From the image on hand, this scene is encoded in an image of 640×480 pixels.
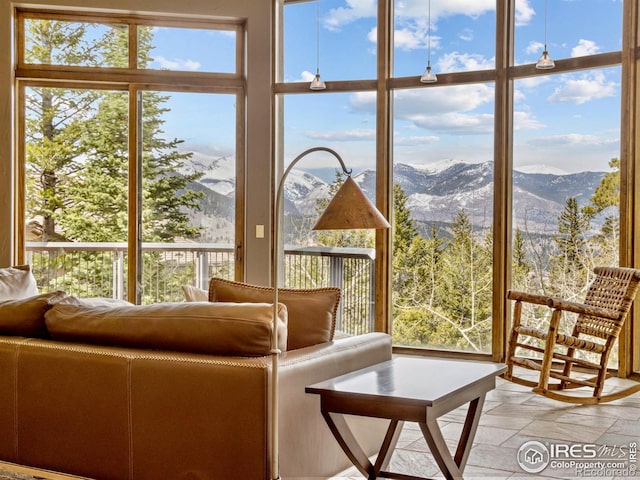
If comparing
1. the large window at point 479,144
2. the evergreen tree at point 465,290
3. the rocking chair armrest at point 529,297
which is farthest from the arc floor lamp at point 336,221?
A: the evergreen tree at point 465,290

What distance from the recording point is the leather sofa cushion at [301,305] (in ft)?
10.4

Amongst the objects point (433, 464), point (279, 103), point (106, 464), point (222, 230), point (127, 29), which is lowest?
point (433, 464)

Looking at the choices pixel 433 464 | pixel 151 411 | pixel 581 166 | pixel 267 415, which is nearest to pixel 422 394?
A: pixel 267 415

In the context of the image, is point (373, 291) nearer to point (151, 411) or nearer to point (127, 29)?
point (127, 29)

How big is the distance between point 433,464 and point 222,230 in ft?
13.2

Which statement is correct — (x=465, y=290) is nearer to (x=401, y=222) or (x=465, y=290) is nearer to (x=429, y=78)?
(x=401, y=222)

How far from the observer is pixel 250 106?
7.08 metres

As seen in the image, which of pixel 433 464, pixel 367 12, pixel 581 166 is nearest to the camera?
pixel 433 464

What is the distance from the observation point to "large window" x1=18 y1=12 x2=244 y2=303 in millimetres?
6902

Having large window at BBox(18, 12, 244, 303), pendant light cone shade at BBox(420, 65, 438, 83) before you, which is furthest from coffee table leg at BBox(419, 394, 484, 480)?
large window at BBox(18, 12, 244, 303)

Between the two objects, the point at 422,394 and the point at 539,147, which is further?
the point at 539,147

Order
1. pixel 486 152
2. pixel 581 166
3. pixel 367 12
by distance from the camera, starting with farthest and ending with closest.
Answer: pixel 367 12
pixel 486 152
pixel 581 166

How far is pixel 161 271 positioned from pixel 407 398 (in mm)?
4924

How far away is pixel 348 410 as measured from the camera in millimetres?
2586
